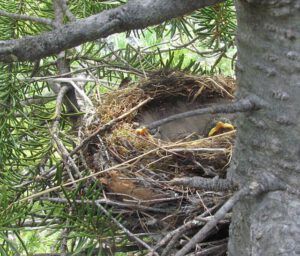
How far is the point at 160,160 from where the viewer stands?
4.53 ft

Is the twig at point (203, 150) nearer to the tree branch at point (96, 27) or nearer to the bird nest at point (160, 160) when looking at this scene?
the bird nest at point (160, 160)

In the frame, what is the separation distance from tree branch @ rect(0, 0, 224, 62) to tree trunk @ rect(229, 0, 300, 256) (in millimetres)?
77

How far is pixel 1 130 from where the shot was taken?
4.12ft

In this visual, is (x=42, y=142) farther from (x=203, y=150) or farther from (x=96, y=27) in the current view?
(x=96, y=27)

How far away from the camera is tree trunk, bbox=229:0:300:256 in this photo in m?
0.72

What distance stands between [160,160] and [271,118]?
63 cm

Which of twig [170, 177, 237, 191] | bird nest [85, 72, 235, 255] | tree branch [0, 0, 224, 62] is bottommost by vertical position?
bird nest [85, 72, 235, 255]

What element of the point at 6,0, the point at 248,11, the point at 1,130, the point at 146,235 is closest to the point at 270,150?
the point at 248,11

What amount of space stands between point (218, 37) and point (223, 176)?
0.43 meters

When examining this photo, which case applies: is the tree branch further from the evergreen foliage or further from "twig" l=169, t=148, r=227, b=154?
"twig" l=169, t=148, r=227, b=154

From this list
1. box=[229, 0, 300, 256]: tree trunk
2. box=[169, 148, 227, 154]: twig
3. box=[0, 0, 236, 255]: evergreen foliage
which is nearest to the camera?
box=[229, 0, 300, 256]: tree trunk

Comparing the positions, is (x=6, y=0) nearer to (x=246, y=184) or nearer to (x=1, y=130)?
(x=1, y=130)

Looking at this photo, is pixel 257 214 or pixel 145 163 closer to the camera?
pixel 257 214

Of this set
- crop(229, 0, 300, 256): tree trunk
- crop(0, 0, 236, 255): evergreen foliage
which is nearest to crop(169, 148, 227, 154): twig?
crop(0, 0, 236, 255): evergreen foliage
